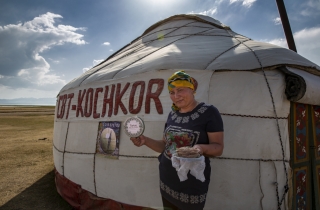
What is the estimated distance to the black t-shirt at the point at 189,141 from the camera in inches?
48.8

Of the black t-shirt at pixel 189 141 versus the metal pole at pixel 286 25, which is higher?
the metal pole at pixel 286 25

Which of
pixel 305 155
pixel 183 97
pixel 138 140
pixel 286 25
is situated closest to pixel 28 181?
pixel 138 140

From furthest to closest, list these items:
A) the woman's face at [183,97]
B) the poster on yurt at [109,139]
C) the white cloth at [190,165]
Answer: the poster on yurt at [109,139] < the woman's face at [183,97] < the white cloth at [190,165]

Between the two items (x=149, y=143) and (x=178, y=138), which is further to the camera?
(x=149, y=143)

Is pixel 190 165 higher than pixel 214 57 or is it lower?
lower

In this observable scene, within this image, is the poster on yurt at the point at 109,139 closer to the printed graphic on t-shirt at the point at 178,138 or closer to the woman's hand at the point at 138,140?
the woman's hand at the point at 138,140

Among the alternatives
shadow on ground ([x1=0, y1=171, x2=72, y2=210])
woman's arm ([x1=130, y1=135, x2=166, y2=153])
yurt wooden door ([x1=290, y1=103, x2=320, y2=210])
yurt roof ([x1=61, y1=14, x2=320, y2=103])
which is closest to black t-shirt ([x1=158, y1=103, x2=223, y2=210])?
woman's arm ([x1=130, y1=135, x2=166, y2=153])

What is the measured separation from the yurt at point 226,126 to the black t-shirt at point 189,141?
733 millimetres

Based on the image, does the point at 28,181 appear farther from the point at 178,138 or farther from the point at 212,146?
the point at 212,146

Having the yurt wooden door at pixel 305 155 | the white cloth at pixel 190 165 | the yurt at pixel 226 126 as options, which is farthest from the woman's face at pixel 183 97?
the yurt wooden door at pixel 305 155

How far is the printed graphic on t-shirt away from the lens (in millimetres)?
1277

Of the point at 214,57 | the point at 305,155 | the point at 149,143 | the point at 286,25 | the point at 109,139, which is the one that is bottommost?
the point at 305,155

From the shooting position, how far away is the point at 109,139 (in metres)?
2.42

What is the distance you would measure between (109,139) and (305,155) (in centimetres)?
225
